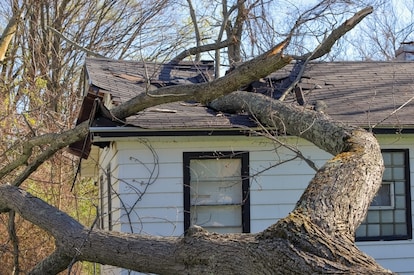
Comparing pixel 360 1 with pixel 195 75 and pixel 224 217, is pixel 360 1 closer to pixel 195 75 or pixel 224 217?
pixel 195 75

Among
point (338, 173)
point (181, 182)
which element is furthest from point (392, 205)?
point (338, 173)

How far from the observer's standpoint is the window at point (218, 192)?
863 cm

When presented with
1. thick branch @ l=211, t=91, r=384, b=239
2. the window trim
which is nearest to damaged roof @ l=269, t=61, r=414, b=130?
the window trim

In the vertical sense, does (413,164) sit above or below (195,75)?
below

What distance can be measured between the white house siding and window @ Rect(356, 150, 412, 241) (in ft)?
0.43

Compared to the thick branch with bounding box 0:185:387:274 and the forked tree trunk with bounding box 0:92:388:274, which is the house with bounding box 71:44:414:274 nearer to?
the forked tree trunk with bounding box 0:92:388:274

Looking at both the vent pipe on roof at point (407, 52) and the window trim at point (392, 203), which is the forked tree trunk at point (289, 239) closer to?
the window trim at point (392, 203)

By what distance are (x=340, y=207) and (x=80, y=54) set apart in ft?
60.0

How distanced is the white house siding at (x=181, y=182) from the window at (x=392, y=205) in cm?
13

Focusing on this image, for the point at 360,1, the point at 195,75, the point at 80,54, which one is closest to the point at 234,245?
the point at 195,75

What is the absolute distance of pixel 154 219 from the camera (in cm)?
841

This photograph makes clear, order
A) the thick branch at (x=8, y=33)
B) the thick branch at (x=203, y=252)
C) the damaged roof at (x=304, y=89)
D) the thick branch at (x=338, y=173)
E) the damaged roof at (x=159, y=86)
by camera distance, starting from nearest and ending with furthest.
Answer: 1. the thick branch at (x=203, y=252)
2. the thick branch at (x=338, y=173)
3. the damaged roof at (x=159, y=86)
4. the damaged roof at (x=304, y=89)
5. the thick branch at (x=8, y=33)

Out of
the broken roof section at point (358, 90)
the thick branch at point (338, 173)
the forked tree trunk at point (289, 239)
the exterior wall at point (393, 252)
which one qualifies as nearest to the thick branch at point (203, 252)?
the forked tree trunk at point (289, 239)

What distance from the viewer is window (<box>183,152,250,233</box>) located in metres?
8.63
